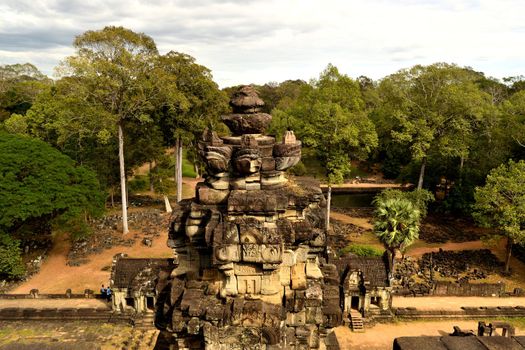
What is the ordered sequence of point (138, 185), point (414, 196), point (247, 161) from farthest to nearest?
point (138, 185), point (414, 196), point (247, 161)

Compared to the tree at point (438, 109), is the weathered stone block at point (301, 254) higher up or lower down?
lower down

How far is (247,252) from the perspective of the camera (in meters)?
7.87

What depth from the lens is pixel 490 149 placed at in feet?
111

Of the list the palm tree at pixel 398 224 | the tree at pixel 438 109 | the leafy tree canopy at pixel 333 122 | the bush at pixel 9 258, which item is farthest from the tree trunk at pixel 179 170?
the palm tree at pixel 398 224

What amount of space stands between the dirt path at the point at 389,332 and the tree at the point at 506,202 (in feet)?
23.4

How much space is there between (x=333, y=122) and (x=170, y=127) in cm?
1428

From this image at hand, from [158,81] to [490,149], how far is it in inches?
1102

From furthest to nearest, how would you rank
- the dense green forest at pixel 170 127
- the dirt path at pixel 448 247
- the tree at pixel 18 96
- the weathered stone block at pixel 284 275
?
the tree at pixel 18 96, the dirt path at pixel 448 247, the dense green forest at pixel 170 127, the weathered stone block at pixel 284 275

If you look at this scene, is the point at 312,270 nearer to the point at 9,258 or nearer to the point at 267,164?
the point at 267,164

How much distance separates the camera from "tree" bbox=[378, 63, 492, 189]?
110 ft

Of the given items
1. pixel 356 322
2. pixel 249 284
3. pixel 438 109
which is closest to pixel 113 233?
pixel 356 322

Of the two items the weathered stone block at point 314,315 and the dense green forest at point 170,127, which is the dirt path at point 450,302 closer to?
the dense green forest at point 170,127

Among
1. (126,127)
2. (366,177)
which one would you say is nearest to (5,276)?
(126,127)

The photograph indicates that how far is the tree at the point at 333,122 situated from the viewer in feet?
104
